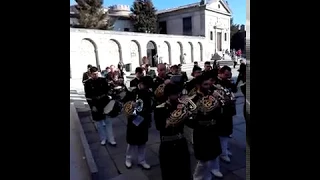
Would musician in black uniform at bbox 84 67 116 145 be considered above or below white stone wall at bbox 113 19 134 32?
below

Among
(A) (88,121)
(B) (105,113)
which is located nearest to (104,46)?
(A) (88,121)

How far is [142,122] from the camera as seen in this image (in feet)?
17.4

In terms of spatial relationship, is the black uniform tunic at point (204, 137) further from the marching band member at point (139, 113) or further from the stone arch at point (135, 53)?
the stone arch at point (135, 53)

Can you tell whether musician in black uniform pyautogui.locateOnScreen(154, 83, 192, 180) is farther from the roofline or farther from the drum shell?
the roofline

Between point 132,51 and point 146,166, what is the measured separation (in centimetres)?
2770

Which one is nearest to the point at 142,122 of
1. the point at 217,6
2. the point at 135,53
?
the point at 135,53

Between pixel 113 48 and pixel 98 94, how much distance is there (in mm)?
24360

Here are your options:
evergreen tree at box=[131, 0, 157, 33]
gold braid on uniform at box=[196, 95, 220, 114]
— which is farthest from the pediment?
gold braid on uniform at box=[196, 95, 220, 114]

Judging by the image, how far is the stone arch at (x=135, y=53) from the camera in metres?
32.3

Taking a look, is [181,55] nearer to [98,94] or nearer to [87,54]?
[87,54]

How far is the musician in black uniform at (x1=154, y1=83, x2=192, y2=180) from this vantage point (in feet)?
12.4
